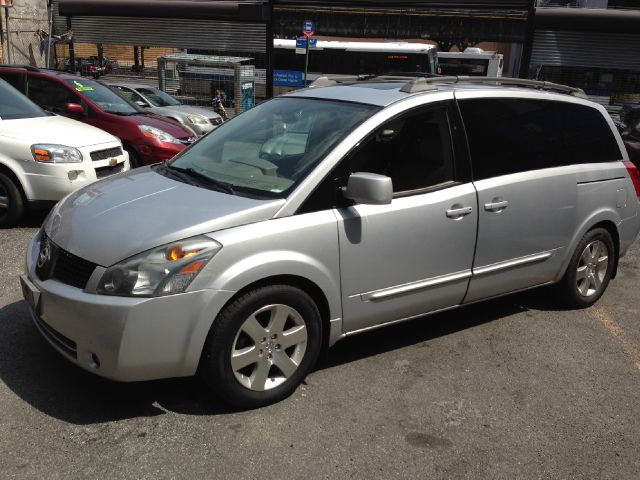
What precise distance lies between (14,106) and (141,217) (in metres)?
4.64

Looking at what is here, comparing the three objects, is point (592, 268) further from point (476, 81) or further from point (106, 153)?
point (106, 153)

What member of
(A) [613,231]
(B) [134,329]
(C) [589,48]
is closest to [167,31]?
(C) [589,48]

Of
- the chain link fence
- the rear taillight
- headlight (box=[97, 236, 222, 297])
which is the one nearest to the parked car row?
headlight (box=[97, 236, 222, 297])

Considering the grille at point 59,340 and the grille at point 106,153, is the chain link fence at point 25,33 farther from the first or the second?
the grille at point 59,340

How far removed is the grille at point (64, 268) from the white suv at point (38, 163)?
10.5 feet

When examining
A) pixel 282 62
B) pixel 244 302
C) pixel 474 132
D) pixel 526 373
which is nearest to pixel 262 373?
pixel 244 302

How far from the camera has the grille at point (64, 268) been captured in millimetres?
3006

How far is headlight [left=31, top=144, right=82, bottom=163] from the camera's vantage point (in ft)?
20.3

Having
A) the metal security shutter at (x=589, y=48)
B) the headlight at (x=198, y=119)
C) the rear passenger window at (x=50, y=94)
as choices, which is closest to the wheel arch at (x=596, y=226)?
the rear passenger window at (x=50, y=94)

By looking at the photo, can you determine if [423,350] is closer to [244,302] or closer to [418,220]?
[418,220]

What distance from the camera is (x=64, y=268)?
312 centimetres

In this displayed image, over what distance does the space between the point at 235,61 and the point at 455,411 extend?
16718 millimetres

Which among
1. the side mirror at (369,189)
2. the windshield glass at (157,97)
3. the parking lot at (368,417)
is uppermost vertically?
the side mirror at (369,189)

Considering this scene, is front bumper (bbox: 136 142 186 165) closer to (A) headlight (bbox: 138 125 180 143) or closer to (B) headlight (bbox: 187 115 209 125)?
(A) headlight (bbox: 138 125 180 143)
